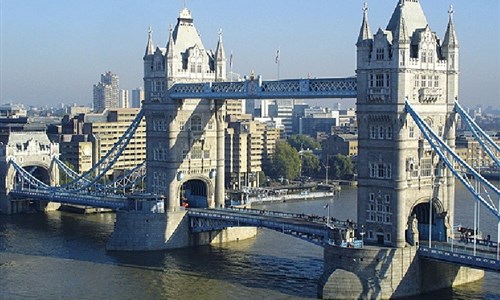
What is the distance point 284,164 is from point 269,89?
292 feet

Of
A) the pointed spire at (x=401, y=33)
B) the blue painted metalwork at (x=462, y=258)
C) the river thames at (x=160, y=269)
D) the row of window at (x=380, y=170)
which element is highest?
the pointed spire at (x=401, y=33)

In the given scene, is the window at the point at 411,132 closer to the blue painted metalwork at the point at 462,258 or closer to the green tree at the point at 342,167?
the blue painted metalwork at the point at 462,258

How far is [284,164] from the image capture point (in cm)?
16988

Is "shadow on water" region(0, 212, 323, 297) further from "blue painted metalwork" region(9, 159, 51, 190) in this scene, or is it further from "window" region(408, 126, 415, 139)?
"window" region(408, 126, 415, 139)

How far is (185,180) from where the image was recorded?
91375 mm

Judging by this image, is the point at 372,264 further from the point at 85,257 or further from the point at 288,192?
the point at 288,192

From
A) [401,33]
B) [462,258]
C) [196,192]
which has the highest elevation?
[401,33]

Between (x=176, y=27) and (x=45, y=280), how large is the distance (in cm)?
3272

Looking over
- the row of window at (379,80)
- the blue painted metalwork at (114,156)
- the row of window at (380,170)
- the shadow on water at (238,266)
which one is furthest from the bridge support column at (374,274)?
the blue painted metalwork at (114,156)

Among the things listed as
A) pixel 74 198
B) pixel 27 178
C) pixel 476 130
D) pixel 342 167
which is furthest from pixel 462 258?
pixel 342 167

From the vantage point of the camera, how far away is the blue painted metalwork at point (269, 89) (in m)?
73.3

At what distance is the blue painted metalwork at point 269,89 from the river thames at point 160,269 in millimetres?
15119

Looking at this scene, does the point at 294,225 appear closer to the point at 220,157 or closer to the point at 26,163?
the point at 220,157

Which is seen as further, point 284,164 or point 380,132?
point 284,164
